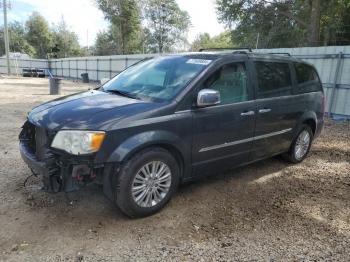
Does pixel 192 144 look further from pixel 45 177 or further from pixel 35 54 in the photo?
pixel 35 54

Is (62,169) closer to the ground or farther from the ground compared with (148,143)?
closer to the ground

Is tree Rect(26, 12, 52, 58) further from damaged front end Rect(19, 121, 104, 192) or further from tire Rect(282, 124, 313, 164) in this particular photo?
damaged front end Rect(19, 121, 104, 192)

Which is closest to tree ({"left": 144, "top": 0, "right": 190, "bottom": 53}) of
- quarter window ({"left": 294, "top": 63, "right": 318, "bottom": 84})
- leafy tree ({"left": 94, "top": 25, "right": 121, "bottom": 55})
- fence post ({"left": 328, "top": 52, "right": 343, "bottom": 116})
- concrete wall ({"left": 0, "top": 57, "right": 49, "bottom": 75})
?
leafy tree ({"left": 94, "top": 25, "right": 121, "bottom": 55})

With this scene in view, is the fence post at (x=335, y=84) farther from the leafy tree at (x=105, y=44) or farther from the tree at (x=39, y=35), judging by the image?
the tree at (x=39, y=35)

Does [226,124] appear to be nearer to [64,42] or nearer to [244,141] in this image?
[244,141]

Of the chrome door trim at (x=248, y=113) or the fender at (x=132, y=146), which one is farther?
the chrome door trim at (x=248, y=113)

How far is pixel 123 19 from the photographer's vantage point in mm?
44531

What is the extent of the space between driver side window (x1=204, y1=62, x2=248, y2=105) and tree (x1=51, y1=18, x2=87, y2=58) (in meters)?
71.1

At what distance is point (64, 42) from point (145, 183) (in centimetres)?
7331

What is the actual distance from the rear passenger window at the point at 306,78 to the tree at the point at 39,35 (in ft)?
229

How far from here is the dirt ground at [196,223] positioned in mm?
2971

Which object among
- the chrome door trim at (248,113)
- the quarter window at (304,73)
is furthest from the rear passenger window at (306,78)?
the chrome door trim at (248,113)

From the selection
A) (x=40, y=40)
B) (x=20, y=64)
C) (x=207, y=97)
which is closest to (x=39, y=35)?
(x=40, y=40)

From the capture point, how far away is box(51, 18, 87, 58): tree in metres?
69.7
